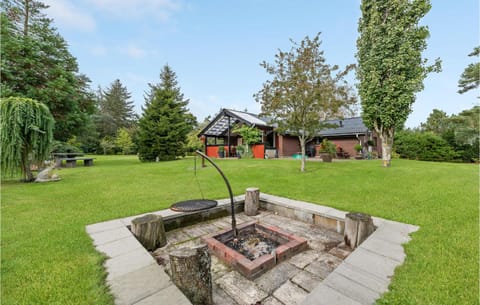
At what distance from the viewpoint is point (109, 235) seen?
284cm

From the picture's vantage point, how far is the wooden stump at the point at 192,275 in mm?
1704

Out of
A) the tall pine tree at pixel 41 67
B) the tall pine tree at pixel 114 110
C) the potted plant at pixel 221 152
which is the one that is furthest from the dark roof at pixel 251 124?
the tall pine tree at pixel 114 110

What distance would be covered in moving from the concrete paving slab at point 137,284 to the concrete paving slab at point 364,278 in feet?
5.81

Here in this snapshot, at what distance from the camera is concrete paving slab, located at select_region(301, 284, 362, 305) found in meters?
1.55

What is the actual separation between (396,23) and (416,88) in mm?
3268

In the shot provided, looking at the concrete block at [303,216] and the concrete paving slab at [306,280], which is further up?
the concrete block at [303,216]

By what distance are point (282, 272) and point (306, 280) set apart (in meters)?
0.29

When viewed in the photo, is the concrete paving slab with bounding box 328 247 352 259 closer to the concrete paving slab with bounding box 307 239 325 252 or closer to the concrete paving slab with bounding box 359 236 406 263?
the concrete paving slab with bounding box 307 239 325 252

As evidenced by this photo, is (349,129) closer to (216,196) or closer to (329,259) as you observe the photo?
(216,196)

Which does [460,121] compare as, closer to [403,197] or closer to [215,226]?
[403,197]

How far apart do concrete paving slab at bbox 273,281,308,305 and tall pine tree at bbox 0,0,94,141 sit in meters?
16.2

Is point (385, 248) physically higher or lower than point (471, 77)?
lower

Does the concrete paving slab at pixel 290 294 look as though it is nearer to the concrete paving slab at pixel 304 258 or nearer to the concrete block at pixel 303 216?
the concrete paving slab at pixel 304 258

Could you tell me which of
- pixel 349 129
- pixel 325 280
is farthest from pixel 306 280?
pixel 349 129
